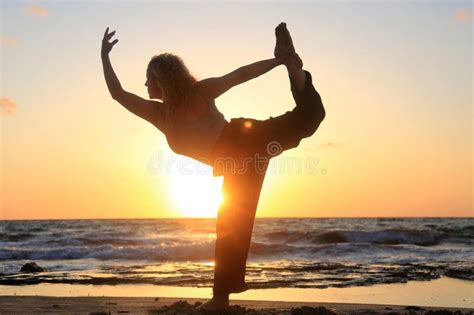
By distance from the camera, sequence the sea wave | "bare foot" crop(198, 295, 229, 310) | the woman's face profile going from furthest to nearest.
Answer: the sea wave, "bare foot" crop(198, 295, 229, 310), the woman's face profile

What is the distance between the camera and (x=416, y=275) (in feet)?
36.7

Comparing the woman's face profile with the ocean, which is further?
the ocean

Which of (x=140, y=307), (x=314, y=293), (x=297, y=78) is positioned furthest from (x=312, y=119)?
(x=314, y=293)

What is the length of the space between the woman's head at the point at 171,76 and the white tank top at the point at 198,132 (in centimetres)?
17

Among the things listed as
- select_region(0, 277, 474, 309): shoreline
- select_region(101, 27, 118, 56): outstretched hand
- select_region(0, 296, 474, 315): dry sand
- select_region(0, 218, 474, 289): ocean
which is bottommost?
select_region(0, 277, 474, 309): shoreline

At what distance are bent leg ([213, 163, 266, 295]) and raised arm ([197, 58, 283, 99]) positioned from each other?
0.62 metres

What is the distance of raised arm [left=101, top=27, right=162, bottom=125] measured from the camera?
470 cm

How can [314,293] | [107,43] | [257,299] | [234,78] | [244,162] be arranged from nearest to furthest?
[234,78]
[244,162]
[107,43]
[257,299]
[314,293]

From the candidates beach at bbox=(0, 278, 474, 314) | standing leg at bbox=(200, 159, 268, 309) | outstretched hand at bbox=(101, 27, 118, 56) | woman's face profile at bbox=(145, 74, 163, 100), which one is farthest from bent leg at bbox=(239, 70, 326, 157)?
beach at bbox=(0, 278, 474, 314)

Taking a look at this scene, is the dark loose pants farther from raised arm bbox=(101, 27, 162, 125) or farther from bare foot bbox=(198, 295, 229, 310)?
raised arm bbox=(101, 27, 162, 125)

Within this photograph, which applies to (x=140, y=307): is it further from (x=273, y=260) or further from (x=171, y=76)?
(x=273, y=260)

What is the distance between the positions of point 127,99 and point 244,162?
3.34 ft

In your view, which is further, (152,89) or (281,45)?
(152,89)

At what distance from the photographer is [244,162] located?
4504 millimetres
